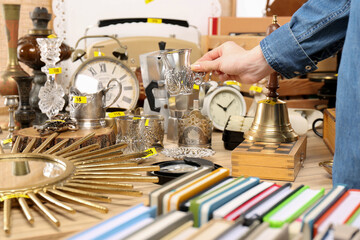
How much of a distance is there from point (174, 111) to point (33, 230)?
0.94 metres

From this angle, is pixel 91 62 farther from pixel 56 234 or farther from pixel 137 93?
pixel 56 234

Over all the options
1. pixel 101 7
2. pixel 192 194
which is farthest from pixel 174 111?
pixel 101 7

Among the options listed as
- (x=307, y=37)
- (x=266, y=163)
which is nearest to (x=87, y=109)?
(x=266, y=163)

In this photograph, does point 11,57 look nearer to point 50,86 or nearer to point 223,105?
point 50,86

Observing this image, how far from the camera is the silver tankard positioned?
59.7 inches

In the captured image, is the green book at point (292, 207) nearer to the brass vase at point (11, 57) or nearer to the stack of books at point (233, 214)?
the stack of books at point (233, 214)

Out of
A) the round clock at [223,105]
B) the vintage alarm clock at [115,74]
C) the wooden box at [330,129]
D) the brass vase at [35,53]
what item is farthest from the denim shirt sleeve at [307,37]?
the brass vase at [35,53]

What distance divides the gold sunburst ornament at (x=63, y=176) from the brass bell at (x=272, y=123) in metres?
0.38

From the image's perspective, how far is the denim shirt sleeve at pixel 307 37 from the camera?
105cm

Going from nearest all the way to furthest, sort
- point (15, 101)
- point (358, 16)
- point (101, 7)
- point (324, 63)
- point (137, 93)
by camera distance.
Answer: point (358, 16) → point (15, 101) → point (137, 93) → point (324, 63) → point (101, 7)

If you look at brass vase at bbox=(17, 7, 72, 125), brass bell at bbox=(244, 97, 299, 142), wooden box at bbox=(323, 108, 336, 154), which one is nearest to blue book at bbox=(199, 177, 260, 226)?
brass bell at bbox=(244, 97, 299, 142)

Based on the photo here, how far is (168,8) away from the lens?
2.86m

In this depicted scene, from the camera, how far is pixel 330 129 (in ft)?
5.14

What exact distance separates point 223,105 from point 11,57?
0.93 m
